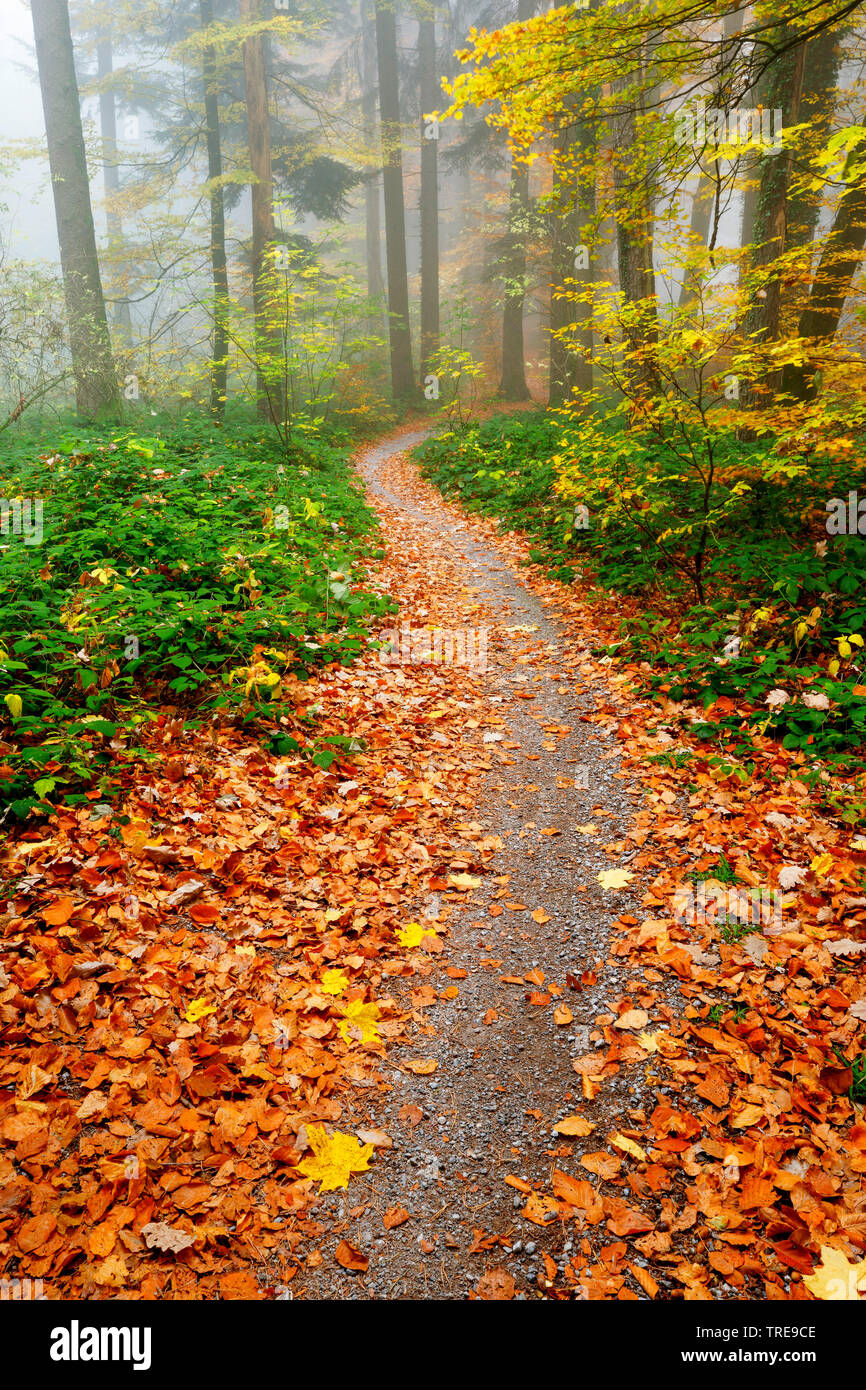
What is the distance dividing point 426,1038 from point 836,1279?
4.89ft

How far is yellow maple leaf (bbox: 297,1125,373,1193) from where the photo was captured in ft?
7.24

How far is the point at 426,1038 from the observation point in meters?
2.74

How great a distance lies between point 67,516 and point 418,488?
27.2ft

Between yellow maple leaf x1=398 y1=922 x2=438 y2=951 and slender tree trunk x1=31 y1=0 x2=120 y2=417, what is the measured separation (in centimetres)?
1170

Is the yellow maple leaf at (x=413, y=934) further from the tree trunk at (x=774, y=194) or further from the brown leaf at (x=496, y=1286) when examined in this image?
the tree trunk at (x=774, y=194)

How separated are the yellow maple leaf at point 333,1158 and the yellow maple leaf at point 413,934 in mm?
949

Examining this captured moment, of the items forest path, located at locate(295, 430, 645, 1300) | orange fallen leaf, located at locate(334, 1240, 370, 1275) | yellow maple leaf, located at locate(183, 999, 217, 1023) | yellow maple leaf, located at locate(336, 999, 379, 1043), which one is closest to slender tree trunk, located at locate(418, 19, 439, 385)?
forest path, located at locate(295, 430, 645, 1300)

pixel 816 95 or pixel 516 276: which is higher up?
pixel 516 276

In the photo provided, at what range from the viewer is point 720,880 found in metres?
3.25

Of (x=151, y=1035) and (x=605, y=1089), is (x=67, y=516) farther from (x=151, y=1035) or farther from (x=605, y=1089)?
(x=605, y=1089)

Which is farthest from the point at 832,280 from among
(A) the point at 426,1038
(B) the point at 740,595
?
(A) the point at 426,1038
